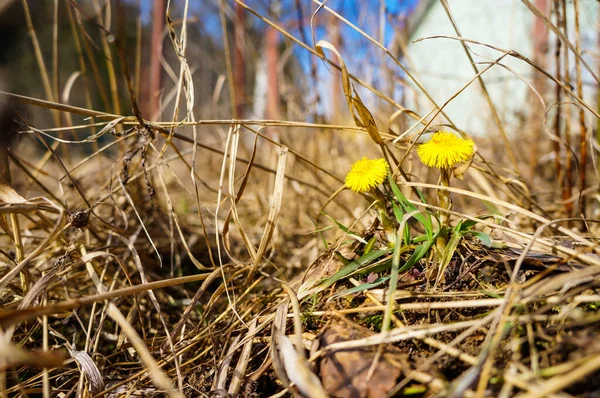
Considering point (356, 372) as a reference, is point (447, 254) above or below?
above

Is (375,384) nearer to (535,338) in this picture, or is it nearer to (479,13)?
(535,338)

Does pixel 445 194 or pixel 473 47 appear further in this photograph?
pixel 473 47

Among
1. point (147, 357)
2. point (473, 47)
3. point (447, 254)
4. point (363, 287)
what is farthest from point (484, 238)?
point (473, 47)

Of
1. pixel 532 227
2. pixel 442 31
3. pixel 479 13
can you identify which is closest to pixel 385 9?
pixel 532 227

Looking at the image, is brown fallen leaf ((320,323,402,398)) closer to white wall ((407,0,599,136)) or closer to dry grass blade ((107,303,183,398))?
dry grass blade ((107,303,183,398))

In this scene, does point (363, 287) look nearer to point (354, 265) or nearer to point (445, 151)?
point (354, 265)

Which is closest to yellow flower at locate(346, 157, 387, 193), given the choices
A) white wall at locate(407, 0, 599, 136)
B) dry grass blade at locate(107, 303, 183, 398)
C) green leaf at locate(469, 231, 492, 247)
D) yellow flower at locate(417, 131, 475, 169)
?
yellow flower at locate(417, 131, 475, 169)
